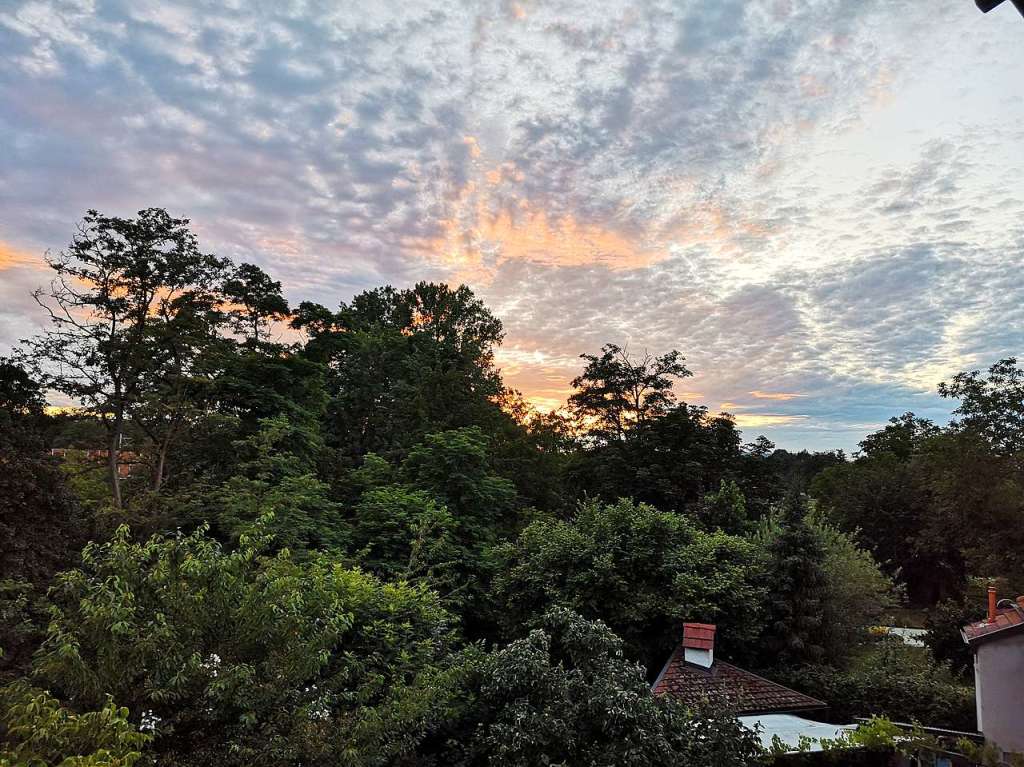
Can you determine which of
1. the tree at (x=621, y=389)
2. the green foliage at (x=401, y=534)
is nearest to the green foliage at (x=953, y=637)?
the tree at (x=621, y=389)

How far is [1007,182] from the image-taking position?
959 cm

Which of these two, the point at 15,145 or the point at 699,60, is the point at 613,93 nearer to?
the point at 699,60

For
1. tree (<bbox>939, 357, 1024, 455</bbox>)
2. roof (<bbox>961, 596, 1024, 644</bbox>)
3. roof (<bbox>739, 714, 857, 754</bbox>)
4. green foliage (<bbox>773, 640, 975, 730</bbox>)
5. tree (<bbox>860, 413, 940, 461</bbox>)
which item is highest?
tree (<bbox>860, 413, 940, 461</bbox>)

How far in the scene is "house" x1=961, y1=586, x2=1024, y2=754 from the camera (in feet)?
26.5

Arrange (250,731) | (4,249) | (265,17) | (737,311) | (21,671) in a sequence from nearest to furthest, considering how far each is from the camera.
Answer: (250,731) → (21,671) → (265,17) → (4,249) → (737,311)

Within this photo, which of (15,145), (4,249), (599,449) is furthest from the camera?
(599,449)

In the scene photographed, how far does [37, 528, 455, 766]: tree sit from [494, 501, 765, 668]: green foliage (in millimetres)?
7533

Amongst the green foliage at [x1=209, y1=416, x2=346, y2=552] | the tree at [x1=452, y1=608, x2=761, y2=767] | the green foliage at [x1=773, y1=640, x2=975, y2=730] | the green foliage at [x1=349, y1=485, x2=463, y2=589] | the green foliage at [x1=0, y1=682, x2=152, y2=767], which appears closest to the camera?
the green foliage at [x1=0, y1=682, x2=152, y2=767]

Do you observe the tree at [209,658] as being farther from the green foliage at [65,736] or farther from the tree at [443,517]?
the tree at [443,517]

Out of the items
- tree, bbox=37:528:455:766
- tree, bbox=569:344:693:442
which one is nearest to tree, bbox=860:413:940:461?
tree, bbox=569:344:693:442

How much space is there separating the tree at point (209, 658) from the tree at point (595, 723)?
58.4 inches

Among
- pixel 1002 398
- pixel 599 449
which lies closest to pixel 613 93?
pixel 599 449

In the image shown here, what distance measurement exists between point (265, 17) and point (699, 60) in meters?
7.35

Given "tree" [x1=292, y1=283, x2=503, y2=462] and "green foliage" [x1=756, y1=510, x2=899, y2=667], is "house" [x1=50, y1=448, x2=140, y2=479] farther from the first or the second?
"green foliage" [x1=756, y1=510, x2=899, y2=667]
